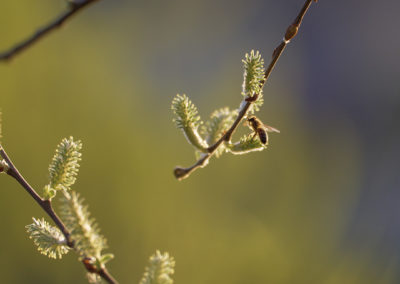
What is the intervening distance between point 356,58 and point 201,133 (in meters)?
7.79

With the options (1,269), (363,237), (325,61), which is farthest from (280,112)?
(325,61)

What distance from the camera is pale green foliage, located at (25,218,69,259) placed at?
0.53m

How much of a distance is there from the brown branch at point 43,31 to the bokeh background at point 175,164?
9.67ft

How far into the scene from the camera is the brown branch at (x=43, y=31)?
0.28 metres

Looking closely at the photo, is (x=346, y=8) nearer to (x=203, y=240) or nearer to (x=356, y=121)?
(x=356, y=121)

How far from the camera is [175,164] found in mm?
3822

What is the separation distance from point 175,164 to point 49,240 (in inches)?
129

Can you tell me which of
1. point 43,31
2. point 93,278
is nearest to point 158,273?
point 93,278

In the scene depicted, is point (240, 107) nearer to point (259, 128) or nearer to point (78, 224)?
point (259, 128)

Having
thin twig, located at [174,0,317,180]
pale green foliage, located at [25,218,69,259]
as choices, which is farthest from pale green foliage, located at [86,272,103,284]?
thin twig, located at [174,0,317,180]

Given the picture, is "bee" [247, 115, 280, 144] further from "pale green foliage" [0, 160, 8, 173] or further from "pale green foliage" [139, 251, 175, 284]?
"pale green foliage" [0, 160, 8, 173]

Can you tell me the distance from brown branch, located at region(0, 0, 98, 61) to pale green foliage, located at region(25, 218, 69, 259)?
0.99 feet

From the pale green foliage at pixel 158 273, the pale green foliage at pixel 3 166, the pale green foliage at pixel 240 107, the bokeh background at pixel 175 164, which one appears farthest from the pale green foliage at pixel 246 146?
the bokeh background at pixel 175 164

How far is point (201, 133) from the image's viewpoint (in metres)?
0.62
